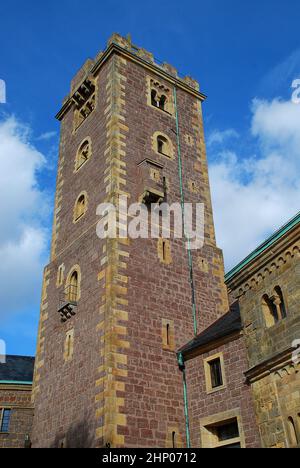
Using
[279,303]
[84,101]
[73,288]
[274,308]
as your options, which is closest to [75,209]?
[73,288]

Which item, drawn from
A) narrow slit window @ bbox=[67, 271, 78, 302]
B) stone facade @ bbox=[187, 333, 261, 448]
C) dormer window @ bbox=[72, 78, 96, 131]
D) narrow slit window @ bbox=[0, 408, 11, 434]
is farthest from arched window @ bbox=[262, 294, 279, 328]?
dormer window @ bbox=[72, 78, 96, 131]

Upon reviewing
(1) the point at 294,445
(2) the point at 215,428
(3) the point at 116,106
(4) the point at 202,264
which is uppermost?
(3) the point at 116,106

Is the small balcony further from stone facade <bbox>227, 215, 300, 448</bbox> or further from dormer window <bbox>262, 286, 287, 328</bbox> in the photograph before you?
dormer window <bbox>262, 286, 287, 328</bbox>

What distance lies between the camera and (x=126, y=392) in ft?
59.1

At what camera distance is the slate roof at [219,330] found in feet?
60.4

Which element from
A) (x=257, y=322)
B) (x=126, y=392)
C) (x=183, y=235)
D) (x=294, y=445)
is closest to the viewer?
(x=294, y=445)

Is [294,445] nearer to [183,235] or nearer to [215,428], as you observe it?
[215,428]

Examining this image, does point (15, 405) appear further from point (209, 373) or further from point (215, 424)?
point (215, 424)

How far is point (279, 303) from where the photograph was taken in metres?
15.5

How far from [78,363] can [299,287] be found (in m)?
9.45

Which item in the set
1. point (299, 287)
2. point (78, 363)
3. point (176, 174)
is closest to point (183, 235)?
point (176, 174)

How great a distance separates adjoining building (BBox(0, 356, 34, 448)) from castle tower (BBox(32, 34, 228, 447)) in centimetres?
54

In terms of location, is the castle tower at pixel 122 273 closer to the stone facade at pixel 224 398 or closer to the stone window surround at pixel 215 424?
the stone facade at pixel 224 398

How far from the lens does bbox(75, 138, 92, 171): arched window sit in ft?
88.3
